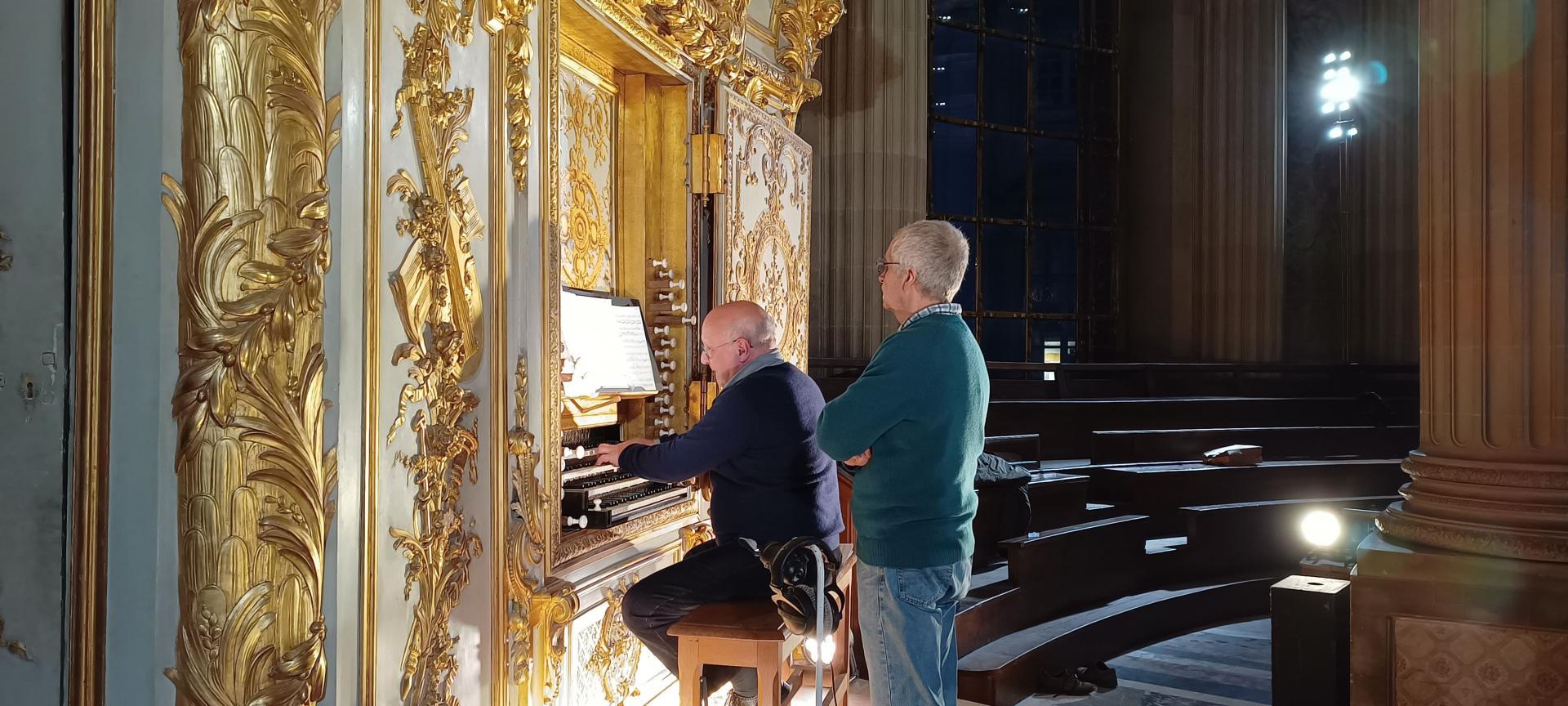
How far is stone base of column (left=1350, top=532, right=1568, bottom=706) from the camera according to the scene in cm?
279

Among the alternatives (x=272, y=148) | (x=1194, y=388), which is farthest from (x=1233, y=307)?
(x=272, y=148)

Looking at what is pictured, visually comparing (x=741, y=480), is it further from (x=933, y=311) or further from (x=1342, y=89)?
(x=1342, y=89)

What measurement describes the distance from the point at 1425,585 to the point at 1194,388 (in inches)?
211

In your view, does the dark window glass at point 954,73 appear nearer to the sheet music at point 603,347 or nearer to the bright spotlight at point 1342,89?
the bright spotlight at point 1342,89

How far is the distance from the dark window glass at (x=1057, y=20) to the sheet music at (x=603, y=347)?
697cm

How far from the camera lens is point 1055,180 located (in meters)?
9.09

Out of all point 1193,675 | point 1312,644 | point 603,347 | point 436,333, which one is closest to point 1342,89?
point 1193,675

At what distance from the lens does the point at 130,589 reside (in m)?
1.32

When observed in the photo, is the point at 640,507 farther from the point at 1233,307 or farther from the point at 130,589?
the point at 1233,307

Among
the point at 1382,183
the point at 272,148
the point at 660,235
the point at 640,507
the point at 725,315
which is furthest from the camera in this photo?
the point at 1382,183

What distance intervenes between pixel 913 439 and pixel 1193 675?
10.9 ft

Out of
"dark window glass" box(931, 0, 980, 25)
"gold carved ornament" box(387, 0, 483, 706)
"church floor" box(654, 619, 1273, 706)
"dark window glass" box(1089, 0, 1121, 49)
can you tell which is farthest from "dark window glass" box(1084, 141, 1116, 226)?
"gold carved ornament" box(387, 0, 483, 706)

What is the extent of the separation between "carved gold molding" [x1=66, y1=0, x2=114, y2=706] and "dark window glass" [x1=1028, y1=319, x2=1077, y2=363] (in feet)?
27.2

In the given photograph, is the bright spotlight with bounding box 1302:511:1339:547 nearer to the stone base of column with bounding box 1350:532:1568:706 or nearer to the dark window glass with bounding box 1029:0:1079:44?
the stone base of column with bounding box 1350:532:1568:706
